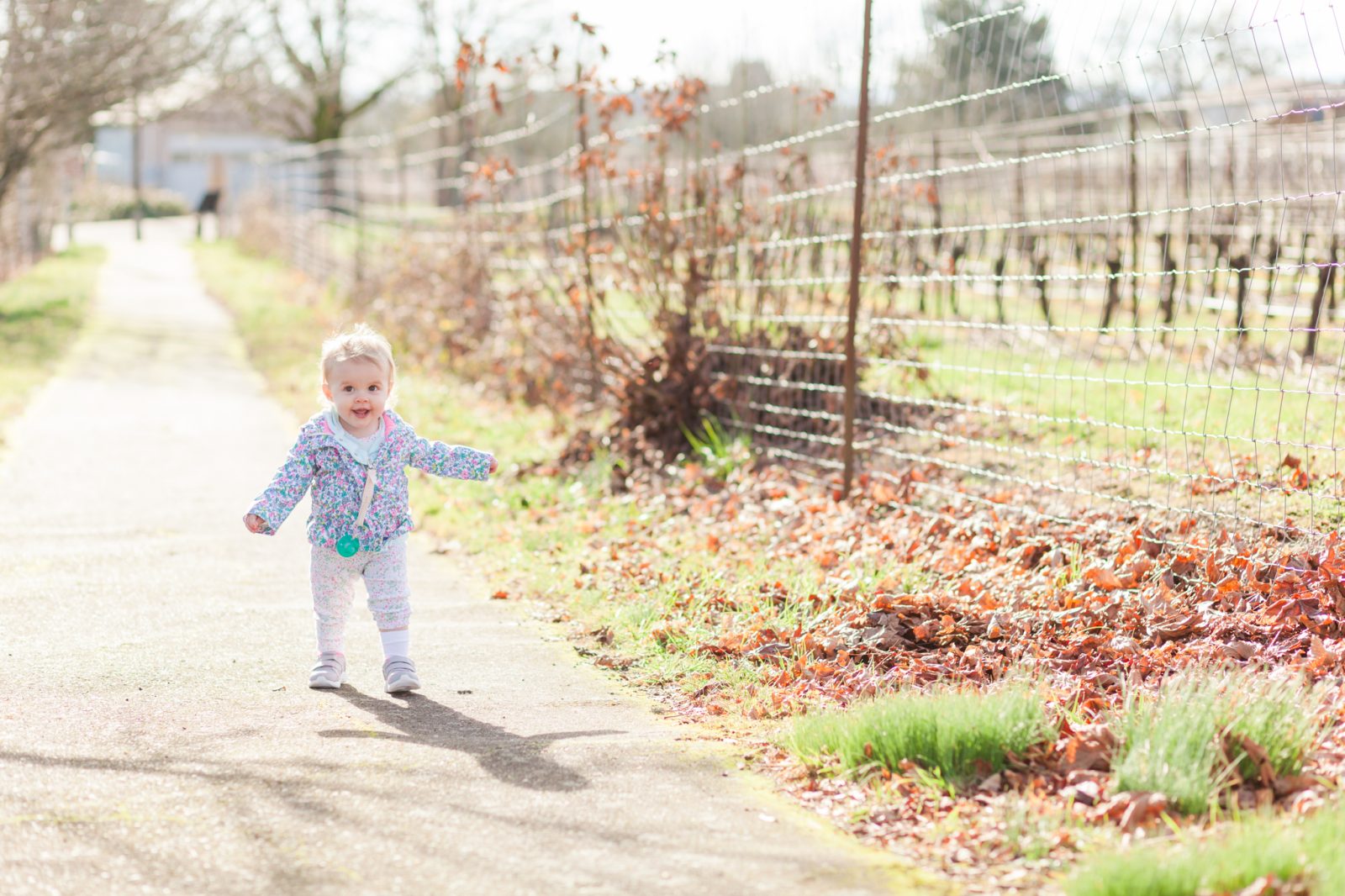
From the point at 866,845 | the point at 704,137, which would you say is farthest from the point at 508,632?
the point at 704,137

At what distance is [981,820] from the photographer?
3.27 meters

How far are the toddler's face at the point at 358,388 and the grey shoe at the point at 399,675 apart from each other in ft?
2.54

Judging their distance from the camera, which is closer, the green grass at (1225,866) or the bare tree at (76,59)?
the green grass at (1225,866)

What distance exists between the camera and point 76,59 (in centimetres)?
1788

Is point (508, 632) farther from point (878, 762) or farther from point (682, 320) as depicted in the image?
point (682, 320)

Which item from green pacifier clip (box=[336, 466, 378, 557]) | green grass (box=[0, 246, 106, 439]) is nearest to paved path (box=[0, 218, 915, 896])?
green pacifier clip (box=[336, 466, 378, 557])

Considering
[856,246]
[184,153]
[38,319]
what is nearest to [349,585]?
[856,246]

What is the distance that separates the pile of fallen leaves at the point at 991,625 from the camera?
3303mm

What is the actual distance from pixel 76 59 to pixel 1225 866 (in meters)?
18.2

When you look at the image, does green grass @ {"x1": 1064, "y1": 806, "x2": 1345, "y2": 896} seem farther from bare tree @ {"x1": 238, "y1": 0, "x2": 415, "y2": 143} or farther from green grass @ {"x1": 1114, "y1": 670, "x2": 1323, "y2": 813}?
bare tree @ {"x1": 238, "y1": 0, "x2": 415, "y2": 143}

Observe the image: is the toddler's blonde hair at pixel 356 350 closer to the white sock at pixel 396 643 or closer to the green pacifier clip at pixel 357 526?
the green pacifier clip at pixel 357 526

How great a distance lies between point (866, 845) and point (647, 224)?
17.6 feet

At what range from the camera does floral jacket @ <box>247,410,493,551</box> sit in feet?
15.2

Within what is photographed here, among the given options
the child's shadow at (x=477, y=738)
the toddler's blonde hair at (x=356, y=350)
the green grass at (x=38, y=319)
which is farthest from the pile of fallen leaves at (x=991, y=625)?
the green grass at (x=38, y=319)
